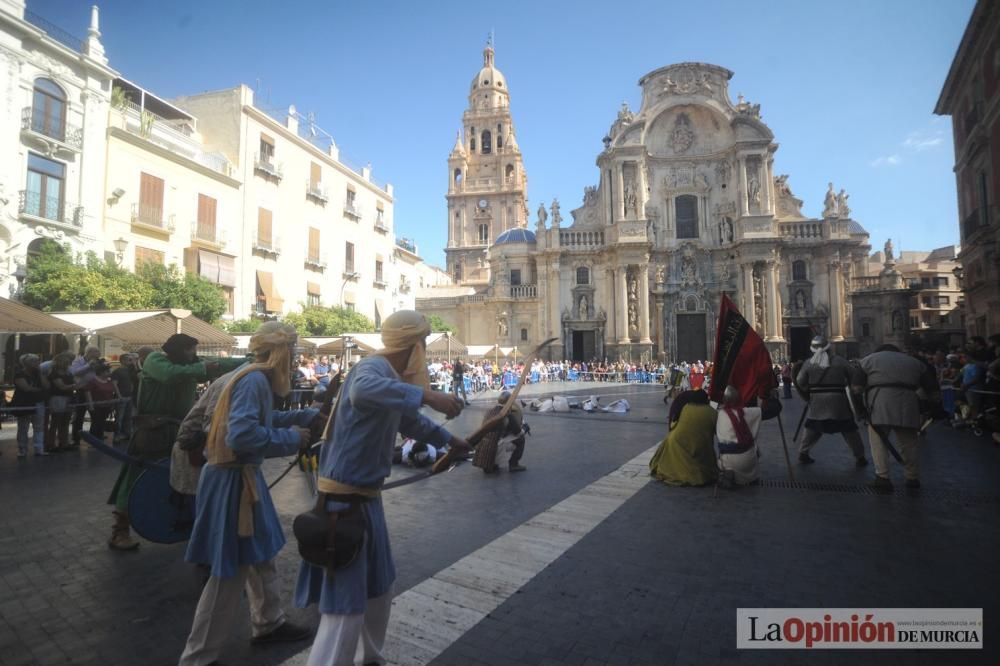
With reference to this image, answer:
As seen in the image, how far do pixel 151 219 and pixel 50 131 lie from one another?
370cm

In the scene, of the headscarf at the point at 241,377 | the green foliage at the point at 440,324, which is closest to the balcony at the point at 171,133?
the green foliage at the point at 440,324

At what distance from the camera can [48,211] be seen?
1605cm

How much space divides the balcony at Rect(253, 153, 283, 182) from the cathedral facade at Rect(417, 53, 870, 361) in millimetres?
18068

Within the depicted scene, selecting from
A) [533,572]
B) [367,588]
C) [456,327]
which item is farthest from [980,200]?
[456,327]

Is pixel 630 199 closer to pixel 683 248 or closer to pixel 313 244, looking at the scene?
pixel 683 248

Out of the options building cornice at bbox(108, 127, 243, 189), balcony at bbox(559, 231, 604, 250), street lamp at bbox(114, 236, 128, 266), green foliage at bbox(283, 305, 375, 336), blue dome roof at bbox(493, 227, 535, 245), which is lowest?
green foliage at bbox(283, 305, 375, 336)

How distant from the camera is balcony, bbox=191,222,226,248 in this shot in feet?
67.5

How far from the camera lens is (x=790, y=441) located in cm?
966

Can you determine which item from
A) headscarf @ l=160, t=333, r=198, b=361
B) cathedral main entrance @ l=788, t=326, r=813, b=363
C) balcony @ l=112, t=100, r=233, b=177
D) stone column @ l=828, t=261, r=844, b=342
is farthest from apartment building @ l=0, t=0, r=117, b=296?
stone column @ l=828, t=261, r=844, b=342

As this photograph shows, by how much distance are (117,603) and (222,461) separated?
157 centimetres

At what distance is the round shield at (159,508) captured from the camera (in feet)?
11.6

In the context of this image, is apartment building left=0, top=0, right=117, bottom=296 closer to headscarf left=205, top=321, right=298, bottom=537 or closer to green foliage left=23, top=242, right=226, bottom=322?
green foliage left=23, top=242, right=226, bottom=322

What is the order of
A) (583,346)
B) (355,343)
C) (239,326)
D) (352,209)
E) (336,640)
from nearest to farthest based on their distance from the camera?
(336,640), (355,343), (239,326), (352,209), (583,346)

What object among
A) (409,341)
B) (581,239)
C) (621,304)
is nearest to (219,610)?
(409,341)
